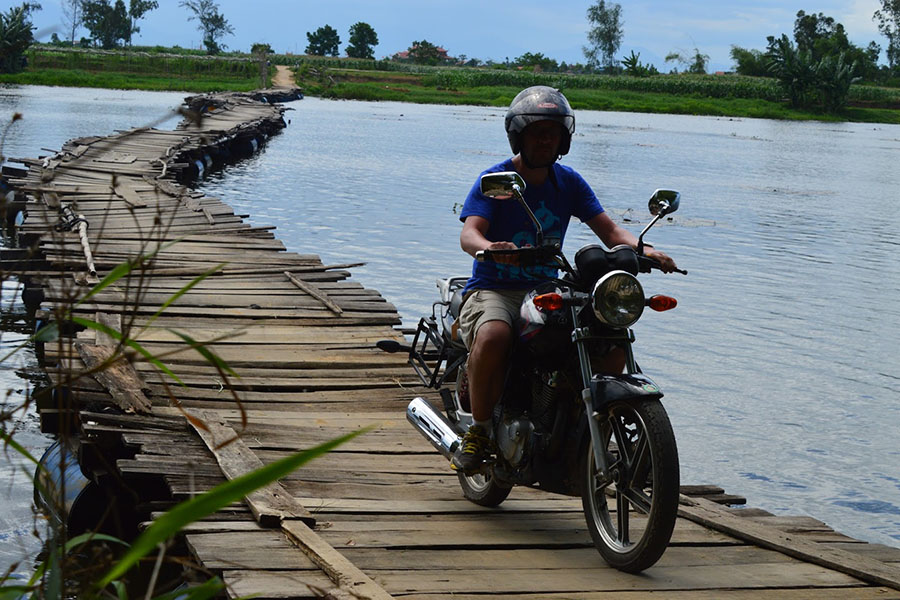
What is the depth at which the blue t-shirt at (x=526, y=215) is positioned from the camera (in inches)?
184

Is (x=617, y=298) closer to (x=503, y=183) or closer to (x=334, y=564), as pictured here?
(x=503, y=183)

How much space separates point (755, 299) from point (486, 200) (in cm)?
1117

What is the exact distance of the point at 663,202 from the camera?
445cm

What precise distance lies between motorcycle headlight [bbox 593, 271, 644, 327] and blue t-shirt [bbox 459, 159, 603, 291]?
0.61 m

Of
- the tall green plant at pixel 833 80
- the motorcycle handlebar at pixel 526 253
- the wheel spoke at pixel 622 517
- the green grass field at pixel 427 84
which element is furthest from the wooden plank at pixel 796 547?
the tall green plant at pixel 833 80

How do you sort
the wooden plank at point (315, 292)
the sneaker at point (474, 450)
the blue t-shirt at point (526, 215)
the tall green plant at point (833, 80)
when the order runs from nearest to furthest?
the sneaker at point (474, 450) → the blue t-shirt at point (526, 215) → the wooden plank at point (315, 292) → the tall green plant at point (833, 80)

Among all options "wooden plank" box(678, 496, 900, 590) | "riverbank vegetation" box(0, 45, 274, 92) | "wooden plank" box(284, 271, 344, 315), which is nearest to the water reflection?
"wooden plank" box(284, 271, 344, 315)

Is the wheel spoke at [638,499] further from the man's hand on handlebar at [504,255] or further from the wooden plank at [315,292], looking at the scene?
the wooden plank at [315,292]

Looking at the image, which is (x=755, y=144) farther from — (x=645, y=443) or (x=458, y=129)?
(x=645, y=443)

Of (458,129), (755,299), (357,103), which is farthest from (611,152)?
(357,103)

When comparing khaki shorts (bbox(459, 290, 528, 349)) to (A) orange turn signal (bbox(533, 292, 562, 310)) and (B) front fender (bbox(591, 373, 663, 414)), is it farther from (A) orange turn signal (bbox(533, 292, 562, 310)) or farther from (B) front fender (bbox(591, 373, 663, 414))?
(B) front fender (bbox(591, 373, 663, 414))

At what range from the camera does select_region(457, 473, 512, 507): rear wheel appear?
4809mm

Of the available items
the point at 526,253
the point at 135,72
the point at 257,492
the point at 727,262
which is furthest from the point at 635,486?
the point at 135,72

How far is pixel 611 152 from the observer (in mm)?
39719
